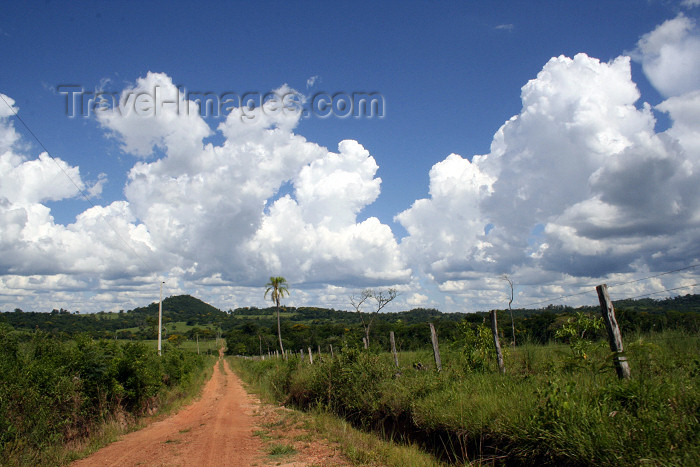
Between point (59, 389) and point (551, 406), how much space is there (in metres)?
10.5

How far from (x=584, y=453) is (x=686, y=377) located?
6.19ft

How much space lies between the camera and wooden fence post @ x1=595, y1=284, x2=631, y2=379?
19.0 feet

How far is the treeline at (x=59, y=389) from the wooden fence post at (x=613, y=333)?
10.1 m

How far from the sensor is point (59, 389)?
9.52 metres

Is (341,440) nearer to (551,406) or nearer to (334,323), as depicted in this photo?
(551,406)

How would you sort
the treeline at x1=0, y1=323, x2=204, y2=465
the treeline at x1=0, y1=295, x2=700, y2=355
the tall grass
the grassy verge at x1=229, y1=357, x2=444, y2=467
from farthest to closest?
the treeline at x1=0, y1=295, x2=700, y2=355 → the treeline at x1=0, y1=323, x2=204, y2=465 → the grassy verge at x1=229, y1=357, x2=444, y2=467 → the tall grass

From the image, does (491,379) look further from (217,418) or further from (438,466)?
(217,418)

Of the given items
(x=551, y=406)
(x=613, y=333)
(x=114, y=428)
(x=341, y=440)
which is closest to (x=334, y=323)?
(x=114, y=428)

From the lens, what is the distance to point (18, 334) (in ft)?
32.3

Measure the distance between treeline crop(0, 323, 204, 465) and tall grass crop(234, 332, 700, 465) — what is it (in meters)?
7.26

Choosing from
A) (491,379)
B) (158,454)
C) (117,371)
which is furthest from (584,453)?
(117,371)

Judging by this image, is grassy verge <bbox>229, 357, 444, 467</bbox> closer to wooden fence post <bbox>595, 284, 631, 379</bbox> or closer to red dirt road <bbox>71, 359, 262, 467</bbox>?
red dirt road <bbox>71, 359, 262, 467</bbox>

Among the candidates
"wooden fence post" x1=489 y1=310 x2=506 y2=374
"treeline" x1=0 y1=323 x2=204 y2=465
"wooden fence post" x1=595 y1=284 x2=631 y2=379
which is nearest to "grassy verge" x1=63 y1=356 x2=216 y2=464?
"treeline" x1=0 y1=323 x2=204 y2=465

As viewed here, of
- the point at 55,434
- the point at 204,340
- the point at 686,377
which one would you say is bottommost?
the point at 204,340
